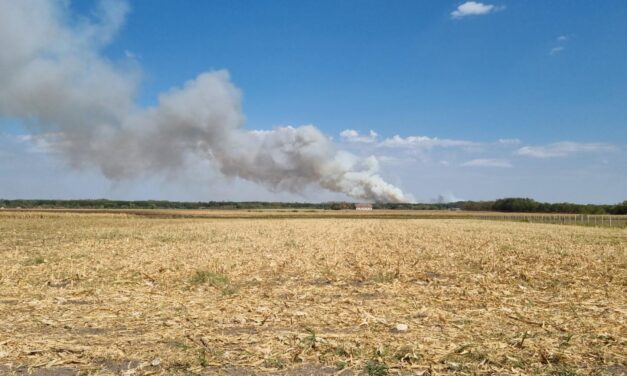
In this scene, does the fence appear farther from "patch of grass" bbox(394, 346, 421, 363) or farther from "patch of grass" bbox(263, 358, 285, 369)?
"patch of grass" bbox(263, 358, 285, 369)

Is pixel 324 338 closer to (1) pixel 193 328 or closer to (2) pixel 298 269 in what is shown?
(1) pixel 193 328

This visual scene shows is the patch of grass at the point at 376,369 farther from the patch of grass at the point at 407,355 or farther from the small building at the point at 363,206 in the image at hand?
the small building at the point at 363,206

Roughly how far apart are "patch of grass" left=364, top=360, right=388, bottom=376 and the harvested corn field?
0.10 feet

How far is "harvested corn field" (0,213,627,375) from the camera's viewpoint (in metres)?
6.82

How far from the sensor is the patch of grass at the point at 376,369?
6375 millimetres

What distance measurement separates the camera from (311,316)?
955 centimetres

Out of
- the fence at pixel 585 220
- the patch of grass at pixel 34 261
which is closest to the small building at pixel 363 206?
the fence at pixel 585 220

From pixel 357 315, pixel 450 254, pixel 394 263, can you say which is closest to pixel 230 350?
pixel 357 315

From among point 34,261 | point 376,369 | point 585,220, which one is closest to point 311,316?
point 376,369

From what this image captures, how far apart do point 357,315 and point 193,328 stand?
3322mm

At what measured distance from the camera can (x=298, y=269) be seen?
54.7 ft

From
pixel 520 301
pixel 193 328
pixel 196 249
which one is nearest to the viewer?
pixel 193 328

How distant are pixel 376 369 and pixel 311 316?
10.6 feet

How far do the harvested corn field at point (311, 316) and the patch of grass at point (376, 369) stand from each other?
0.10 feet
